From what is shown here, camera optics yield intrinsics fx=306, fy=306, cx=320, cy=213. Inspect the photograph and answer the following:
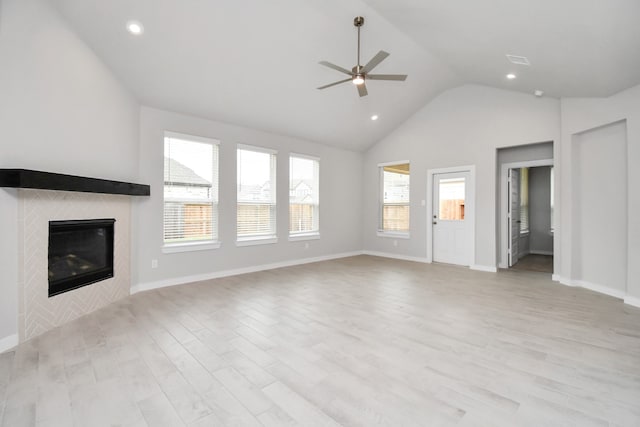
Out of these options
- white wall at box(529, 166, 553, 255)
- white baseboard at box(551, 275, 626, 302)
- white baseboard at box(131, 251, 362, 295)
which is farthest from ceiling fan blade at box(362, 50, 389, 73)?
white wall at box(529, 166, 553, 255)

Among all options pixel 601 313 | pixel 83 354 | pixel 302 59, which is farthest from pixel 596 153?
pixel 83 354

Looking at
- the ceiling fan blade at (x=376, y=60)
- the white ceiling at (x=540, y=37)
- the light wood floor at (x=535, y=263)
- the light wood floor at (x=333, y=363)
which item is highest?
the white ceiling at (x=540, y=37)

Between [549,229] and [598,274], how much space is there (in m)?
4.28

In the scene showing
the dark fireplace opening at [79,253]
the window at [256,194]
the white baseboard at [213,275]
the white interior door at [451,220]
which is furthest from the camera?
the white interior door at [451,220]

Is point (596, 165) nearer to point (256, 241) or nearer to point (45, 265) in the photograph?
point (256, 241)

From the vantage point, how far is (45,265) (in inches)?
120

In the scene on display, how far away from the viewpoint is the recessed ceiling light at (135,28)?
339 centimetres

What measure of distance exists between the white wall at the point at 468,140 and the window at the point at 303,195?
1.77 m

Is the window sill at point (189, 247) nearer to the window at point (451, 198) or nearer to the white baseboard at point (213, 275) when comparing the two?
the white baseboard at point (213, 275)

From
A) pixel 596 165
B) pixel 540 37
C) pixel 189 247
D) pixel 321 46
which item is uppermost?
pixel 321 46

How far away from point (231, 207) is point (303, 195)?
74.9 inches

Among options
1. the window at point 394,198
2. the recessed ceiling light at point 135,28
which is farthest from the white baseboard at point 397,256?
the recessed ceiling light at point 135,28

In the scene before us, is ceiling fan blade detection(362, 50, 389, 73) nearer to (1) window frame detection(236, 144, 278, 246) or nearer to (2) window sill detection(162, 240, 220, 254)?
(1) window frame detection(236, 144, 278, 246)

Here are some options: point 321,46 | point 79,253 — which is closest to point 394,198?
point 321,46
